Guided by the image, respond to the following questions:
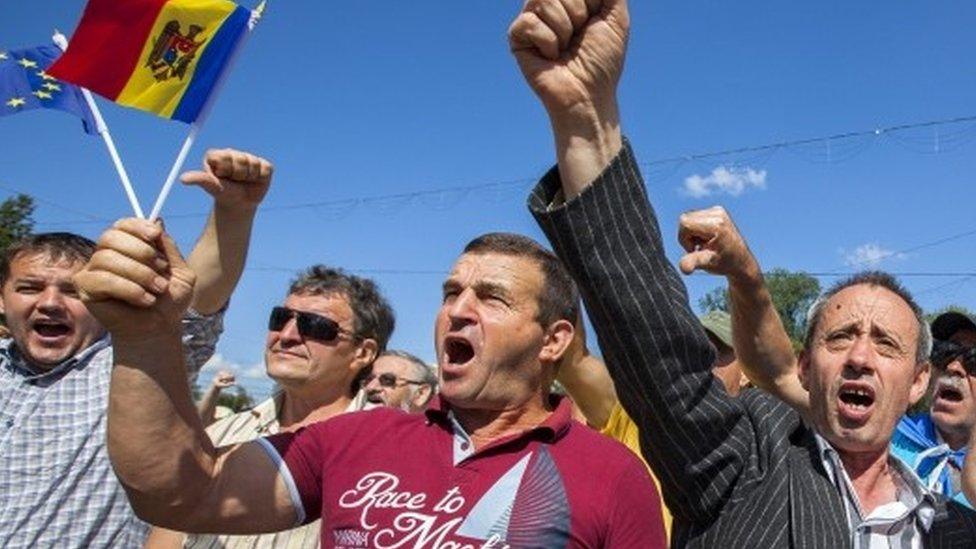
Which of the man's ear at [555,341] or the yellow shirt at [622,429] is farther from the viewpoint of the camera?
the yellow shirt at [622,429]

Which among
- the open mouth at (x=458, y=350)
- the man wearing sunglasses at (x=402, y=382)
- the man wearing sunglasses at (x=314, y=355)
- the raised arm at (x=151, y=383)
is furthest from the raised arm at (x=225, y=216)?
the man wearing sunglasses at (x=402, y=382)

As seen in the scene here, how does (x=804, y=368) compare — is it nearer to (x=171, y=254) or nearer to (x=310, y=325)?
(x=171, y=254)

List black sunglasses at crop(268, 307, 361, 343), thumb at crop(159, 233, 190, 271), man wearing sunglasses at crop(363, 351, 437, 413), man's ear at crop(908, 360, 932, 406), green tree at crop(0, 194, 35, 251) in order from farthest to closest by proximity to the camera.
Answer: green tree at crop(0, 194, 35, 251)
man wearing sunglasses at crop(363, 351, 437, 413)
black sunglasses at crop(268, 307, 361, 343)
man's ear at crop(908, 360, 932, 406)
thumb at crop(159, 233, 190, 271)

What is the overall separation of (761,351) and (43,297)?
2.12m

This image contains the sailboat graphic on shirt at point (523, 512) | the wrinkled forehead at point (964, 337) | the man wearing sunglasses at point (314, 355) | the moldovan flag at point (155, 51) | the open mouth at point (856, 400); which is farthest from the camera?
the wrinkled forehead at point (964, 337)

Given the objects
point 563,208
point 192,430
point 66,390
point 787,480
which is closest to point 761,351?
point 787,480

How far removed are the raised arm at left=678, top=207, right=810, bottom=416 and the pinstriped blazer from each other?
0.14m

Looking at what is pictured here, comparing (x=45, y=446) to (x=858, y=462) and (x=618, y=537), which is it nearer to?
(x=618, y=537)

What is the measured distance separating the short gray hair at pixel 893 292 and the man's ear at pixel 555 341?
0.57 meters

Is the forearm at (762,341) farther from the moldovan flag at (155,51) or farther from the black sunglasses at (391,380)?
the black sunglasses at (391,380)

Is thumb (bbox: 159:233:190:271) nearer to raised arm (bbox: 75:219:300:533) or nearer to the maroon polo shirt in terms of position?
raised arm (bbox: 75:219:300:533)

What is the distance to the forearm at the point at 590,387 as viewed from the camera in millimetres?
3316

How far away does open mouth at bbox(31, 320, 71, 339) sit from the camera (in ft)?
10.1

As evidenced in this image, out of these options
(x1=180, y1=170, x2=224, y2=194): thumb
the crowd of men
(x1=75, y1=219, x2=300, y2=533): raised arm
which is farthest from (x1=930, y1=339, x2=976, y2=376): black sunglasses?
(x1=75, y1=219, x2=300, y2=533): raised arm
